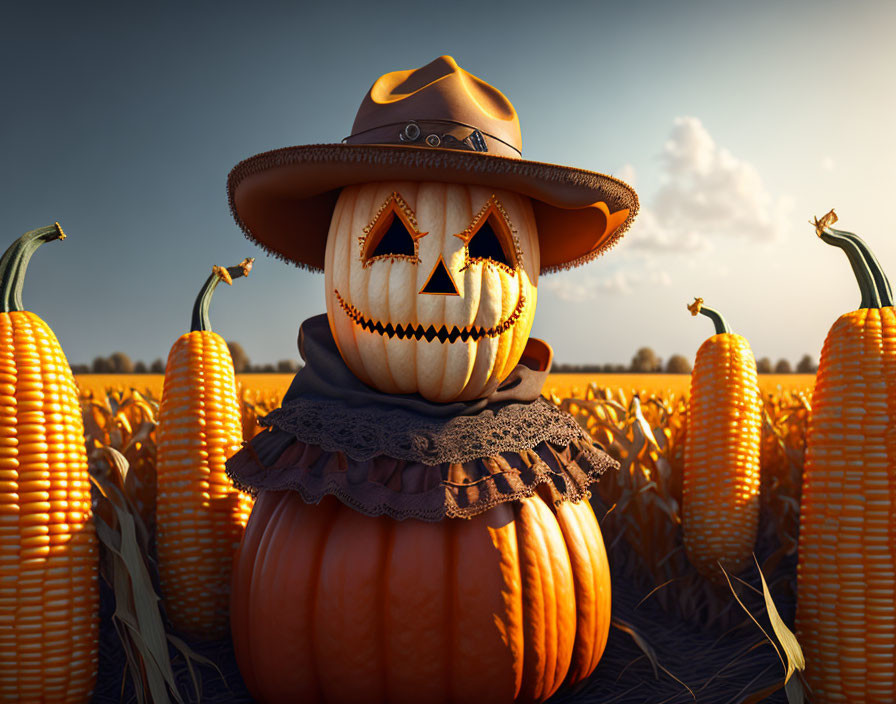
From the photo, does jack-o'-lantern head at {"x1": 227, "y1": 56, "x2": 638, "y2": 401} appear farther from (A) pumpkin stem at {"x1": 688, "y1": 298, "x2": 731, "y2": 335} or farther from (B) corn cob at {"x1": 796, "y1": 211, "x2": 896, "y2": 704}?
(B) corn cob at {"x1": 796, "y1": 211, "x2": 896, "y2": 704}

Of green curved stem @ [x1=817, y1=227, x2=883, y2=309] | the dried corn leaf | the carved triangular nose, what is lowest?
the dried corn leaf

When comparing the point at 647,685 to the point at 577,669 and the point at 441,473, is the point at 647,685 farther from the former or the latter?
the point at 441,473

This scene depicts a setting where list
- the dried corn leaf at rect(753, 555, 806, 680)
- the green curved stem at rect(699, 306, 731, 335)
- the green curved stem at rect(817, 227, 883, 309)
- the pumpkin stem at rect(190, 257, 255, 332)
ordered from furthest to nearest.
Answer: the green curved stem at rect(699, 306, 731, 335)
the pumpkin stem at rect(190, 257, 255, 332)
the green curved stem at rect(817, 227, 883, 309)
the dried corn leaf at rect(753, 555, 806, 680)

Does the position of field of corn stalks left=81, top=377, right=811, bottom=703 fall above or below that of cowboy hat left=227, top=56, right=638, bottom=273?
below

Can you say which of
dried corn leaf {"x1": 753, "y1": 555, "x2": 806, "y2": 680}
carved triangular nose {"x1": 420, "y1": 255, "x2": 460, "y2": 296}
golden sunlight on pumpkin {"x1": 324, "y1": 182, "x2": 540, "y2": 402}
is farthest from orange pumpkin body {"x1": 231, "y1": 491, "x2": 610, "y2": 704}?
carved triangular nose {"x1": 420, "y1": 255, "x2": 460, "y2": 296}

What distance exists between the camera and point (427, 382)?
97.8 inches

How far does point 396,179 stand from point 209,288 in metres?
1.22

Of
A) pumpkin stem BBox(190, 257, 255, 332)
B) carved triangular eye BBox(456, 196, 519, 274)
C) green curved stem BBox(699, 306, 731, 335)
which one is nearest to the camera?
carved triangular eye BBox(456, 196, 519, 274)

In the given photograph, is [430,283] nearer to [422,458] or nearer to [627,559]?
[422,458]

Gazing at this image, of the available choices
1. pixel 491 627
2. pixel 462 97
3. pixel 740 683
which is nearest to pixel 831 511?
pixel 740 683

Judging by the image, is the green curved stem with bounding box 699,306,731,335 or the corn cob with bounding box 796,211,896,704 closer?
the corn cob with bounding box 796,211,896,704

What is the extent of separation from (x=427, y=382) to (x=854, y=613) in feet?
6.31

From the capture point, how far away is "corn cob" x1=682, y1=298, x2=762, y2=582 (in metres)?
3.06

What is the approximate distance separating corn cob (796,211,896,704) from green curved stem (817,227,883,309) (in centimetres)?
2
